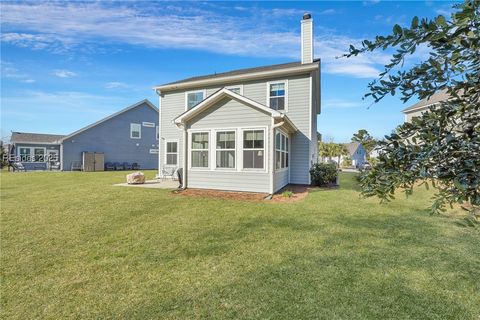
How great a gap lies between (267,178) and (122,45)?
36.6 feet

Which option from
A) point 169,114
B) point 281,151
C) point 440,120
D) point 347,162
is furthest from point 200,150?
point 347,162

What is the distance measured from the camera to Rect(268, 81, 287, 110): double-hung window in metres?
12.6

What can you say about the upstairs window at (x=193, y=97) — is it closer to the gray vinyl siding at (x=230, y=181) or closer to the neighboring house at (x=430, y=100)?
the gray vinyl siding at (x=230, y=181)

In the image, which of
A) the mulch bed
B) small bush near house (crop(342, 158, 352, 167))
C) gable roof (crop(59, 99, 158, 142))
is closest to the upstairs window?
the mulch bed

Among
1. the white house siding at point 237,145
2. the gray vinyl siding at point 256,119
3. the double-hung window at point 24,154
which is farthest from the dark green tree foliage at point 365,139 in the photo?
the double-hung window at point 24,154

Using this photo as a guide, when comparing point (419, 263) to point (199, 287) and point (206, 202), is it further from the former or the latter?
point (206, 202)

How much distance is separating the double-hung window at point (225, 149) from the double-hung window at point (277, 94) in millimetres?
4025

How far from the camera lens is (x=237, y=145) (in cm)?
979

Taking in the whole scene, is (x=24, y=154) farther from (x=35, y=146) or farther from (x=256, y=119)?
(x=256, y=119)

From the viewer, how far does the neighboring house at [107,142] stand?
949 inches

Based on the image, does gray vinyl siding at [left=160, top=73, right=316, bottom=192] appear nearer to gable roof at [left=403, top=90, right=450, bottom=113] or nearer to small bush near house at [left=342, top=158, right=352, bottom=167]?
gable roof at [left=403, top=90, right=450, bottom=113]

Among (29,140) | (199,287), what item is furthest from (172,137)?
(29,140)

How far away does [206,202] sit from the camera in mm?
8164

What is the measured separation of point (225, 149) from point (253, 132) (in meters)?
1.38
